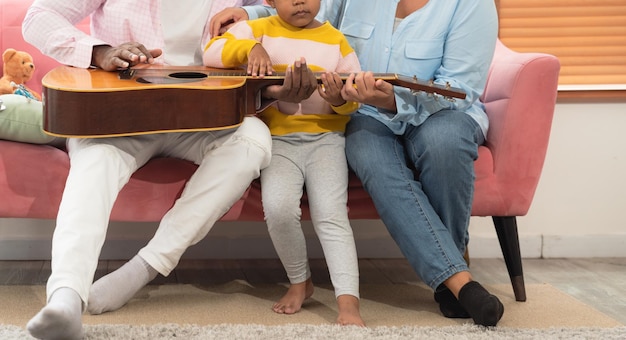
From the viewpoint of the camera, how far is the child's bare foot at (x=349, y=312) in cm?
185

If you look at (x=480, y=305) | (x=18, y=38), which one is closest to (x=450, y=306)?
(x=480, y=305)

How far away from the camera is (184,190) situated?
1936mm

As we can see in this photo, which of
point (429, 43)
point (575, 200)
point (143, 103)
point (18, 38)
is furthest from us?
point (575, 200)

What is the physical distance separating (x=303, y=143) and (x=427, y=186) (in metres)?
0.33

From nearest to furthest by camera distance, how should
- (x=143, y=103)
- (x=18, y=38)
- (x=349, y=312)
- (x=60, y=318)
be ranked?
(x=60, y=318), (x=143, y=103), (x=349, y=312), (x=18, y=38)

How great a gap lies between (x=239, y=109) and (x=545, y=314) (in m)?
0.94

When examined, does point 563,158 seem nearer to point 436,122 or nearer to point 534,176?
point 534,176

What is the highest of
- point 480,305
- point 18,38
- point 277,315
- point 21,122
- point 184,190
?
point 18,38

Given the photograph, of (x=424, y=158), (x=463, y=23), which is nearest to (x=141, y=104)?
(x=424, y=158)

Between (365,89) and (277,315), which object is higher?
(365,89)

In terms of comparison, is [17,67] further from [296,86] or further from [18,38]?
[296,86]

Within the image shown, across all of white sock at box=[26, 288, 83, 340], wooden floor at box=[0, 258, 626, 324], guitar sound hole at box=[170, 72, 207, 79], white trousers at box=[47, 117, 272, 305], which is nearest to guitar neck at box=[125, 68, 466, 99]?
guitar sound hole at box=[170, 72, 207, 79]

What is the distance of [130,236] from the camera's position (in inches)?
105

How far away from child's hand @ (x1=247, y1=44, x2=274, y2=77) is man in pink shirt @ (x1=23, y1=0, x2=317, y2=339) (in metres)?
0.05
